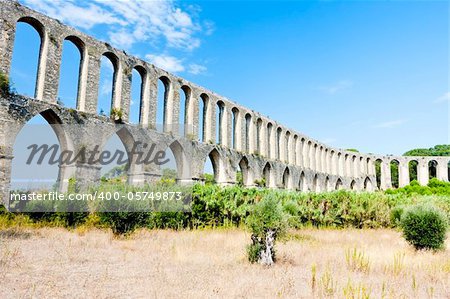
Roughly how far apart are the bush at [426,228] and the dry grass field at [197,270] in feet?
0.85

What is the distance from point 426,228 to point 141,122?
490 inches

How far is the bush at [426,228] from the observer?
307 inches

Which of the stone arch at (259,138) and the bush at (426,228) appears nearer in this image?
the bush at (426,228)

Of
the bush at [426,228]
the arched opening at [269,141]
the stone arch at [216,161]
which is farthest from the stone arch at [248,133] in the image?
the bush at [426,228]

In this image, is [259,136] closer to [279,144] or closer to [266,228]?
[279,144]

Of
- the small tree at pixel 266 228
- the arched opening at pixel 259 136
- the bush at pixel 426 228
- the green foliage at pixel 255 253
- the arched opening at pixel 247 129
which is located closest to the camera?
the small tree at pixel 266 228

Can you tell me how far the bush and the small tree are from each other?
3.61 m

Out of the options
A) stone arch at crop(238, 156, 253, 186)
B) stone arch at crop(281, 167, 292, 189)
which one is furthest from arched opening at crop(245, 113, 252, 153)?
stone arch at crop(281, 167, 292, 189)

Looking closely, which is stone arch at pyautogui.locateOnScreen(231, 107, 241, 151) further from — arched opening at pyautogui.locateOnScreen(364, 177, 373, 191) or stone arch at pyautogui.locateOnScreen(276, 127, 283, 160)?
arched opening at pyautogui.locateOnScreen(364, 177, 373, 191)

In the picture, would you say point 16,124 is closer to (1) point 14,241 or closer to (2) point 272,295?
(1) point 14,241

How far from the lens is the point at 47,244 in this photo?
7.36 meters

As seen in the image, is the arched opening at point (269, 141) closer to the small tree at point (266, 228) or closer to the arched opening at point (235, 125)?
the arched opening at point (235, 125)

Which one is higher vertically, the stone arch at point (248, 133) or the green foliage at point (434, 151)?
the green foliage at point (434, 151)

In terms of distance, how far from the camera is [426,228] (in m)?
7.84
